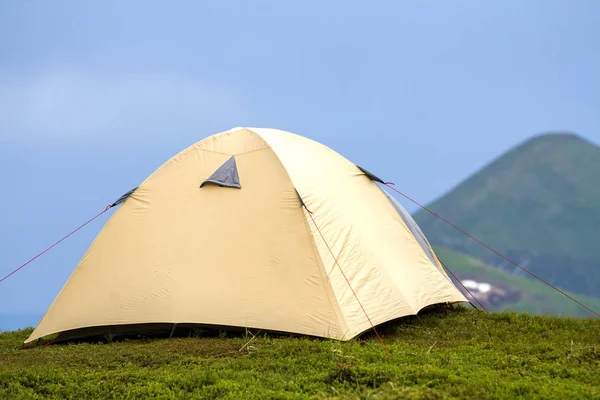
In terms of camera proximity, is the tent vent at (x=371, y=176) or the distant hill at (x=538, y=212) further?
the distant hill at (x=538, y=212)

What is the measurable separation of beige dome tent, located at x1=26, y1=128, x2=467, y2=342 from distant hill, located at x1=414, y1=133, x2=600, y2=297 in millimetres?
44080

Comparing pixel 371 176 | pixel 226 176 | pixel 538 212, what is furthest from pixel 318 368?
pixel 538 212

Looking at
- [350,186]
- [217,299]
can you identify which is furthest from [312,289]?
[350,186]

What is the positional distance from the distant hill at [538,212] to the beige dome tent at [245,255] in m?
44.1

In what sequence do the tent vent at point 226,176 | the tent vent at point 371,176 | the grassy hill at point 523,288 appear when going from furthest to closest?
A: 1. the grassy hill at point 523,288
2. the tent vent at point 371,176
3. the tent vent at point 226,176

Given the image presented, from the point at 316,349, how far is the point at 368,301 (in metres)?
1.62

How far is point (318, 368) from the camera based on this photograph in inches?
332

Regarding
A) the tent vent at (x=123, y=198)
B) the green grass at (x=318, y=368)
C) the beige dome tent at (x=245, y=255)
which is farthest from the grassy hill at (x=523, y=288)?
the tent vent at (x=123, y=198)

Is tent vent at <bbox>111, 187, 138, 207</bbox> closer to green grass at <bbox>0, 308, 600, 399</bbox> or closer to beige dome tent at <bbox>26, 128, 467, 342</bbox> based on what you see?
beige dome tent at <bbox>26, 128, 467, 342</bbox>

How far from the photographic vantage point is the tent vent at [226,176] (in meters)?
11.1

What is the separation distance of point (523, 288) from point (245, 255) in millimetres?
41390

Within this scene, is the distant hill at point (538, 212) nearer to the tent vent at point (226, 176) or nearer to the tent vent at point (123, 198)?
the tent vent at point (226, 176)

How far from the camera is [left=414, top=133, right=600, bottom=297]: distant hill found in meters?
58.6

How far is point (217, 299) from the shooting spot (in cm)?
1027
